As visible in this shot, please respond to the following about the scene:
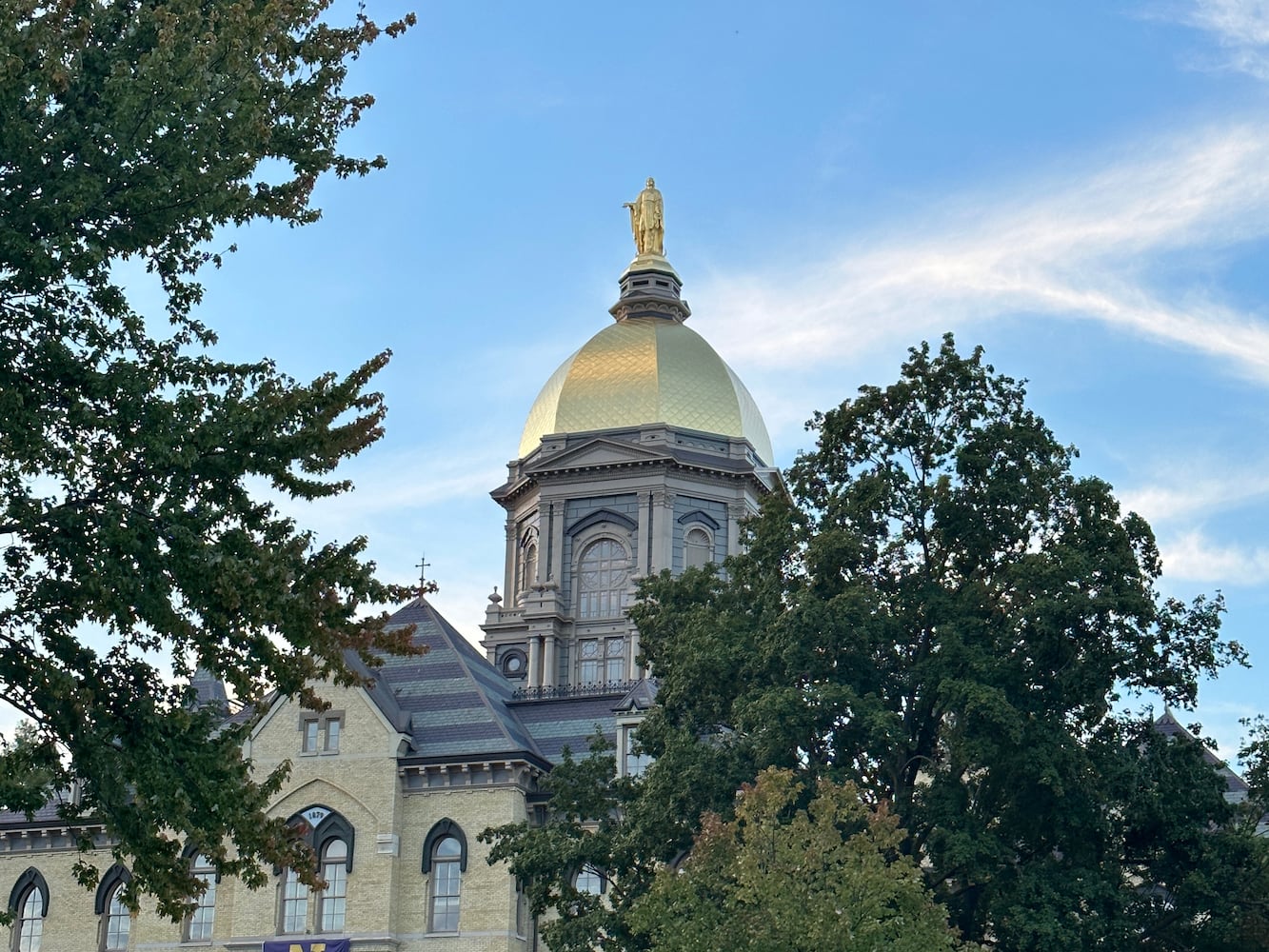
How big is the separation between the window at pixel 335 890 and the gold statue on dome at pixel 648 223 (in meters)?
36.3

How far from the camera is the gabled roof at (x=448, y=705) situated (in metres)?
47.5

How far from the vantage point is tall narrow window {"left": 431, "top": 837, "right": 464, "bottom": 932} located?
4641 centimetres

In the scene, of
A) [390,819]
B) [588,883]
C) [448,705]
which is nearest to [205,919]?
[390,819]

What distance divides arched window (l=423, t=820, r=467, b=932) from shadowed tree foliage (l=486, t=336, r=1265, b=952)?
10.5 meters

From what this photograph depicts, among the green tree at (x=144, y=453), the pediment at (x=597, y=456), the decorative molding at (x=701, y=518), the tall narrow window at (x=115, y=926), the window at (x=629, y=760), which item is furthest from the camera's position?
Answer: the pediment at (x=597, y=456)

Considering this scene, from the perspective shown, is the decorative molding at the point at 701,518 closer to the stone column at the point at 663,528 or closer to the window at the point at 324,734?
the stone column at the point at 663,528

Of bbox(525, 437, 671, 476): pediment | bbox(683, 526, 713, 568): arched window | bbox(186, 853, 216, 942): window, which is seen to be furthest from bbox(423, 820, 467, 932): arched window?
bbox(525, 437, 671, 476): pediment

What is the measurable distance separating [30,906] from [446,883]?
11.5 metres

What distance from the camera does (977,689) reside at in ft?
109

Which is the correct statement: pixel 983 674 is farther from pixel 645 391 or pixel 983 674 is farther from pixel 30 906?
pixel 645 391

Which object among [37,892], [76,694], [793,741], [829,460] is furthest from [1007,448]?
[37,892]

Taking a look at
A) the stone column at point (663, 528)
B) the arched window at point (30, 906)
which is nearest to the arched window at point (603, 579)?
the stone column at point (663, 528)

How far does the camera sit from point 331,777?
47531 mm

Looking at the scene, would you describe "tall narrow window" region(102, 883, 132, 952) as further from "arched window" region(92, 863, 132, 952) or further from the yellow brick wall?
the yellow brick wall
